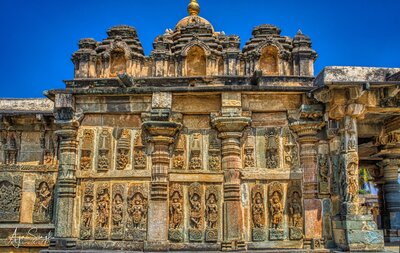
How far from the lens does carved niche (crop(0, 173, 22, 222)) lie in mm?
12164

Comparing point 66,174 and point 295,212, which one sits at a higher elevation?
point 66,174

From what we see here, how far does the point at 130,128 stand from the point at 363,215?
595 cm

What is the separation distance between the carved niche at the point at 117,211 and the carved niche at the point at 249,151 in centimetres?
315

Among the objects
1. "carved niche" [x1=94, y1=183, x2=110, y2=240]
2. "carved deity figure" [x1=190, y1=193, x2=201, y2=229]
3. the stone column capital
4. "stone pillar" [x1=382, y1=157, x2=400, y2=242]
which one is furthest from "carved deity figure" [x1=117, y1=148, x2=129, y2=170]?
"stone pillar" [x1=382, y1=157, x2=400, y2=242]

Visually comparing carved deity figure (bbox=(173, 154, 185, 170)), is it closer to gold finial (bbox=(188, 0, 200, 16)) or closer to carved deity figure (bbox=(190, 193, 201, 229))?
carved deity figure (bbox=(190, 193, 201, 229))

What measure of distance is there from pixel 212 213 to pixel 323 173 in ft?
9.39

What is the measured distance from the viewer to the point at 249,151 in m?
10.9

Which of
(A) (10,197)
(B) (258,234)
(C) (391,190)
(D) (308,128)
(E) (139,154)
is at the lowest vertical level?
(B) (258,234)

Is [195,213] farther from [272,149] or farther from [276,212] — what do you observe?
[272,149]

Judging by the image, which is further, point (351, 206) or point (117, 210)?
point (117, 210)

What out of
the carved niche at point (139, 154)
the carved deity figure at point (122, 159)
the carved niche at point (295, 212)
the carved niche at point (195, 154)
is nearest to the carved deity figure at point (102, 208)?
the carved deity figure at point (122, 159)

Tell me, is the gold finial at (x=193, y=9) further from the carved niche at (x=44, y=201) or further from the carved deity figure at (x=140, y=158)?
the carved niche at (x=44, y=201)

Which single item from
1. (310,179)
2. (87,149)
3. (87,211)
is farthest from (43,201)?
(310,179)
